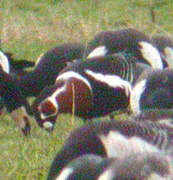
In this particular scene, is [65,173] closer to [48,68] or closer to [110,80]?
[110,80]

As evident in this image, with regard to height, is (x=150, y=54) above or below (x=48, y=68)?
above

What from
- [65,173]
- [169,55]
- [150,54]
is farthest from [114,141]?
[169,55]

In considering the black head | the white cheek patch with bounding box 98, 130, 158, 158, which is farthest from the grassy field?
the white cheek patch with bounding box 98, 130, 158, 158

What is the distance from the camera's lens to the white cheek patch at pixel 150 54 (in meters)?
5.47

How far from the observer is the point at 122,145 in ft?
9.36

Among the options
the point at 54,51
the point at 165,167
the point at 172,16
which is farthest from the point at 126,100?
the point at 172,16

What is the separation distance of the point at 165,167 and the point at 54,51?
3.62m

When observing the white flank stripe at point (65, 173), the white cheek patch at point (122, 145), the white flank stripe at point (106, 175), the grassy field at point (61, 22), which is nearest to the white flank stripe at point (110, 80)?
the grassy field at point (61, 22)

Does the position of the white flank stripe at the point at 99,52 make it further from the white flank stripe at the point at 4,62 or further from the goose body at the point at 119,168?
the goose body at the point at 119,168

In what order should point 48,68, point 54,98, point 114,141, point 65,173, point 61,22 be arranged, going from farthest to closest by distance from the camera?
point 61,22 < point 48,68 < point 54,98 < point 114,141 < point 65,173

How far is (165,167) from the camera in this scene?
2586 mm

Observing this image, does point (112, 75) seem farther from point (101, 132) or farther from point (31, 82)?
point (101, 132)

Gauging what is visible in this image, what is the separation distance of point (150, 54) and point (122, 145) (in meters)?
2.74

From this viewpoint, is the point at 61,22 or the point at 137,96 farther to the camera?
the point at 61,22
